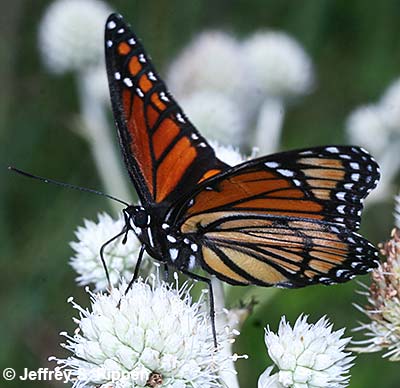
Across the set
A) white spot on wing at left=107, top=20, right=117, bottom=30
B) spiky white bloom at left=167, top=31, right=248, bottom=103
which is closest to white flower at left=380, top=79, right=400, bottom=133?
spiky white bloom at left=167, top=31, right=248, bottom=103

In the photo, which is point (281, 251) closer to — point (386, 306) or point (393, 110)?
point (386, 306)

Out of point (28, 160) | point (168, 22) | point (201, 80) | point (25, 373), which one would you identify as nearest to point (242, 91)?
point (201, 80)

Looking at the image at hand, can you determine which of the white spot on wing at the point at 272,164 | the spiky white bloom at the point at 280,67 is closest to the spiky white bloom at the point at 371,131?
the spiky white bloom at the point at 280,67

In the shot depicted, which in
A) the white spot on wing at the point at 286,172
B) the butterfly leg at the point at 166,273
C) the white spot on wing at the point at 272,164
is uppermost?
the white spot on wing at the point at 272,164

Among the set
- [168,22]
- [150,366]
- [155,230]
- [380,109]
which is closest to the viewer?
[150,366]

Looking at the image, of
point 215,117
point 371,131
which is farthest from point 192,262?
point 371,131

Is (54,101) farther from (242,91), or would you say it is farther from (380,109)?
(380,109)

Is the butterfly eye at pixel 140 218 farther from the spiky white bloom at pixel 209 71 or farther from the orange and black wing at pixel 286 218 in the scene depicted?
the spiky white bloom at pixel 209 71
